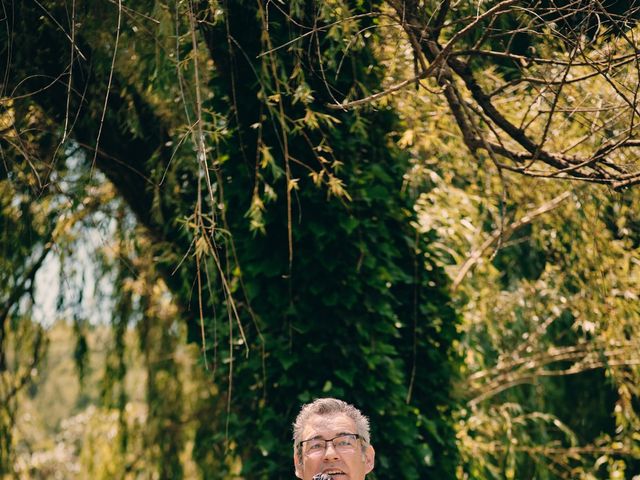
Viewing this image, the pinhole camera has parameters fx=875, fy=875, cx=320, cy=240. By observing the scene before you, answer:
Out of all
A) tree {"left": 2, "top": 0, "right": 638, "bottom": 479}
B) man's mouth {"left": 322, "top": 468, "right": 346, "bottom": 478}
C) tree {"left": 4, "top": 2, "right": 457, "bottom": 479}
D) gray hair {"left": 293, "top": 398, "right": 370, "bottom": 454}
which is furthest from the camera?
tree {"left": 4, "top": 2, "right": 457, "bottom": 479}

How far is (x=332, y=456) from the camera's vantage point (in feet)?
8.95

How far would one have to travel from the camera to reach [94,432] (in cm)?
642

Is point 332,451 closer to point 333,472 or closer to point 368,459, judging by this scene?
point 333,472

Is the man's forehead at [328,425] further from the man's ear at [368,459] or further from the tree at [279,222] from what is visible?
the tree at [279,222]

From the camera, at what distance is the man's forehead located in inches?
110

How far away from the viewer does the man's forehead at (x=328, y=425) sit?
9.16 feet

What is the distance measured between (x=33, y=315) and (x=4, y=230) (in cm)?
92

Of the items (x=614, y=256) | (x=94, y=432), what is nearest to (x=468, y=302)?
(x=614, y=256)

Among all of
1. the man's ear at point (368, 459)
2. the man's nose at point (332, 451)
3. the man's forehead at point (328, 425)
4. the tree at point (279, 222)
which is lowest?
the man's ear at point (368, 459)

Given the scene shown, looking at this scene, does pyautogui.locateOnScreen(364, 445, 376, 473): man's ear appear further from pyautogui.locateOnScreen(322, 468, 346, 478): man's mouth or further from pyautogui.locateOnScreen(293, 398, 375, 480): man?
pyautogui.locateOnScreen(322, 468, 346, 478): man's mouth

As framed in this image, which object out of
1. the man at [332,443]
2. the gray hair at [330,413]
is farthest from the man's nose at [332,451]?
the gray hair at [330,413]

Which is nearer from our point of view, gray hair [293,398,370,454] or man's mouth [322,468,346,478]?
man's mouth [322,468,346,478]

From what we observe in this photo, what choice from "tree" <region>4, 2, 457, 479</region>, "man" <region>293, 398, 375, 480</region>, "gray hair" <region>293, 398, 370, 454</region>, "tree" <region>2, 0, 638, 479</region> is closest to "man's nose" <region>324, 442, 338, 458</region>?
"man" <region>293, 398, 375, 480</region>

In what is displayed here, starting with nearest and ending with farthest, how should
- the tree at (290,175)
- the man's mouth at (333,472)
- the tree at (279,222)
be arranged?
1. the man's mouth at (333,472)
2. the tree at (290,175)
3. the tree at (279,222)
